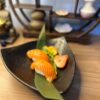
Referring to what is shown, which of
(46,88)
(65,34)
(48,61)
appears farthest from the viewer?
(65,34)

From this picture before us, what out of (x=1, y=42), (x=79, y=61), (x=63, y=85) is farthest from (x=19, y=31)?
(x=63, y=85)

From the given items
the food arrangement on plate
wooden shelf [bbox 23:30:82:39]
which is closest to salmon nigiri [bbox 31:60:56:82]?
the food arrangement on plate

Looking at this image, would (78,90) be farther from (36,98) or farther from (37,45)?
(37,45)

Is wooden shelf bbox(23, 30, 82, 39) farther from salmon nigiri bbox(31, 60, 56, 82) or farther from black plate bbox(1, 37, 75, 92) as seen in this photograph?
salmon nigiri bbox(31, 60, 56, 82)

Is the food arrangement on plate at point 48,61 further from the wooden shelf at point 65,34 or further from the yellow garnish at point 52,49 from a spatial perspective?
the wooden shelf at point 65,34

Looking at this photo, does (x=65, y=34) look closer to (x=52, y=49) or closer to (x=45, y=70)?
(x=52, y=49)

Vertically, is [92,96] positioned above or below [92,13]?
below

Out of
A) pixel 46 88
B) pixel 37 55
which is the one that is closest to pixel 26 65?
pixel 37 55

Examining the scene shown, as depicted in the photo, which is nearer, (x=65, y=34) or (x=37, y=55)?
(x=37, y=55)
